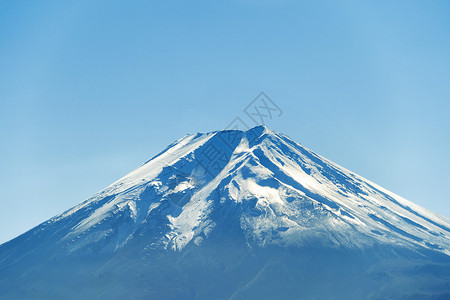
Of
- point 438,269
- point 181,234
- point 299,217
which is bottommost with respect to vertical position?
point 438,269

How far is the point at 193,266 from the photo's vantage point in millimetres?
167625

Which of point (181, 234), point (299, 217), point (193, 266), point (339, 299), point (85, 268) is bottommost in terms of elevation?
point (339, 299)

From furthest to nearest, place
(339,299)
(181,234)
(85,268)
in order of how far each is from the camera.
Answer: (181,234) → (85,268) → (339,299)

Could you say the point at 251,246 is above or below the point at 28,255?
below

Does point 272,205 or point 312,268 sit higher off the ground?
point 272,205

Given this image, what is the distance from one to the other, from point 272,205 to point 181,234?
41926 millimetres

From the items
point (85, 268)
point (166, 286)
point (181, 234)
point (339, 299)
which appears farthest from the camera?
point (181, 234)

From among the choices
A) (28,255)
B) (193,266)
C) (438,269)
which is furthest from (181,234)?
(438,269)

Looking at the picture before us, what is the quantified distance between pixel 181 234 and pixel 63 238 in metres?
54.1

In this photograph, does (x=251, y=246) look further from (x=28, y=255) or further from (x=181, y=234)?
(x=28, y=255)

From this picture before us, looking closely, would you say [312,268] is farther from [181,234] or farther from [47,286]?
[47,286]

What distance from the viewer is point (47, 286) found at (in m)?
166

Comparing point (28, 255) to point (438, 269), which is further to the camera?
point (28, 255)

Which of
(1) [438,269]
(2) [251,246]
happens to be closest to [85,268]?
(2) [251,246]
